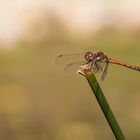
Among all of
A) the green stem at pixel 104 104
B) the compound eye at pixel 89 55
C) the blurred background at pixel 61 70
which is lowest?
the green stem at pixel 104 104

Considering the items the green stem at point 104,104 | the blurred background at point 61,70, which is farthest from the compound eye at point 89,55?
the blurred background at point 61,70

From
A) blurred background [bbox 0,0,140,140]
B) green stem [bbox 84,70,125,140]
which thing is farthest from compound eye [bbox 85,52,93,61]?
blurred background [bbox 0,0,140,140]

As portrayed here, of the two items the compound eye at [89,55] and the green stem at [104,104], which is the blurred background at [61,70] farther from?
the green stem at [104,104]

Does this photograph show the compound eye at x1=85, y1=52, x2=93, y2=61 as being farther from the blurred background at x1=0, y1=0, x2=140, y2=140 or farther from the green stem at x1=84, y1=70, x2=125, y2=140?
the blurred background at x1=0, y1=0, x2=140, y2=140

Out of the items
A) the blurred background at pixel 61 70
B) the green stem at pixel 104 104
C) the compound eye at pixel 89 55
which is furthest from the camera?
the blurred background at pixel 61 70

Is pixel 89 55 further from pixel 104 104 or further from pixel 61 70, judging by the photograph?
pixel 61 70

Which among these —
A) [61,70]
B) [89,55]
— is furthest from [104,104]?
[61,70]

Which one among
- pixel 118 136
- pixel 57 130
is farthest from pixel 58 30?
pixel 118 136

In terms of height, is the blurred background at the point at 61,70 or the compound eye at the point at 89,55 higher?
the blurred background at the point at 61,70
